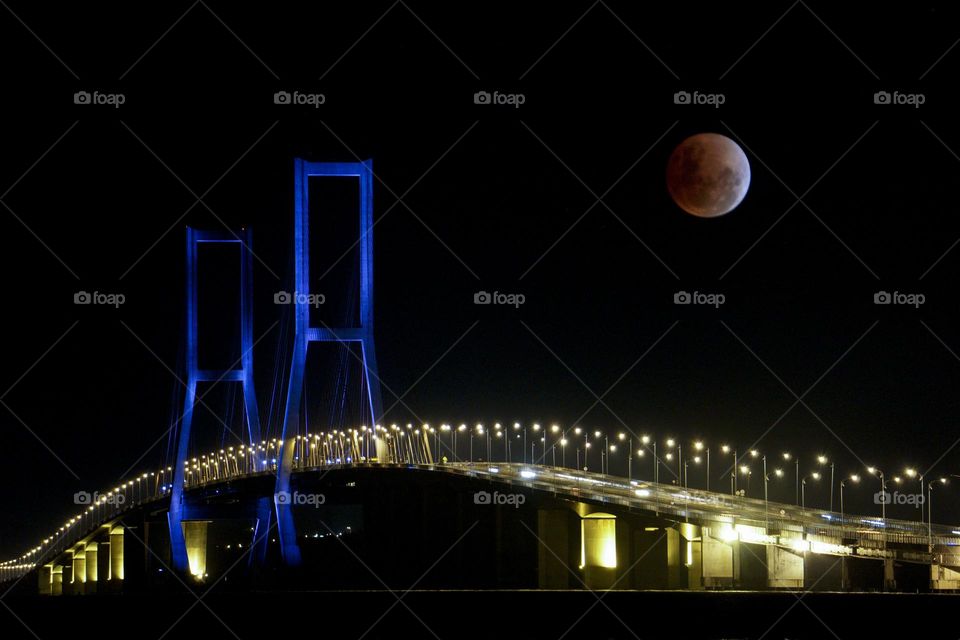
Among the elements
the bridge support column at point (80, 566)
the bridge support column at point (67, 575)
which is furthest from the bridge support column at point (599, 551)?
the bridge support column at point (67, 575)

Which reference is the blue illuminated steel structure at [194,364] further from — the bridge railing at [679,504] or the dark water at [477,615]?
the dark water at [477,615]

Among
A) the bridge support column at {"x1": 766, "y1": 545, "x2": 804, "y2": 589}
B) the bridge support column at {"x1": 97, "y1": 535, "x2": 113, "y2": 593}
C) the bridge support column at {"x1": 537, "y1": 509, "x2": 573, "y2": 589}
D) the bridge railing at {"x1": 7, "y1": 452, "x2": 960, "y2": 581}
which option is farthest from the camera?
the bridge support column at {"x1": 97, "y1": 535, "x2": 113, "y2": 593}

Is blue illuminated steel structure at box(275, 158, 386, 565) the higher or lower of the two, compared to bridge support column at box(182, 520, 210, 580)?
higher

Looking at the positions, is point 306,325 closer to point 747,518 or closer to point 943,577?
point 747,518

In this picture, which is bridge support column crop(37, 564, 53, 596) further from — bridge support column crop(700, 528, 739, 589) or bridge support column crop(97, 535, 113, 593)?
bridge support column crop(700, 528, 739, 589)

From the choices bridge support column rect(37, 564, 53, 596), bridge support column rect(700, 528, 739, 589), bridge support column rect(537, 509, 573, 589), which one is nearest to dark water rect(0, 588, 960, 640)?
bridge support column rect(700, 528, 739, 589)

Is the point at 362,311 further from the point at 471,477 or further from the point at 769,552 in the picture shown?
the point at 769,552
